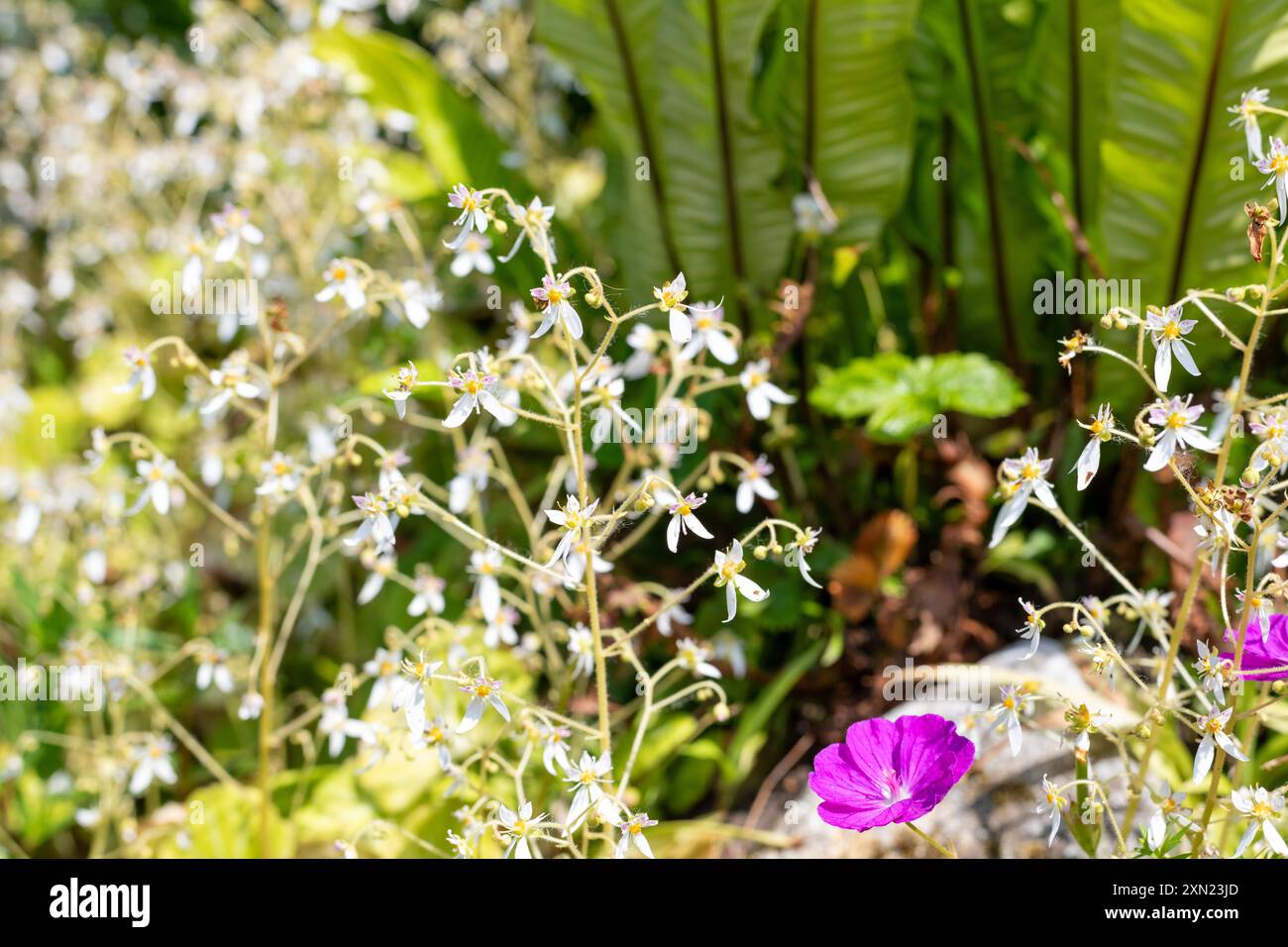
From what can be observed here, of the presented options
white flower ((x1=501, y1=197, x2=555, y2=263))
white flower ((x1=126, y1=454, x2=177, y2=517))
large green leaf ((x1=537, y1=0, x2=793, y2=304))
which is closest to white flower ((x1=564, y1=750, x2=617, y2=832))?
white flower ((x1=501, y1=197, x2=555, y2=263))

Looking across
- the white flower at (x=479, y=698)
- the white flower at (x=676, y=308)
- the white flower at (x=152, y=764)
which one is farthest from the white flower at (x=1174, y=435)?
the white flower at (x=152, y=764)

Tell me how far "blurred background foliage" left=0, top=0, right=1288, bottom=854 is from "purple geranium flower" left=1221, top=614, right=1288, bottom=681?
555mm

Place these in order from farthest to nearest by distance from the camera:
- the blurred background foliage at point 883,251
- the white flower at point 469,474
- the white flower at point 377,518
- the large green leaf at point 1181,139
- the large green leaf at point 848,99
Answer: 1. the large green leaf at point 848,99
2. the blurred background foliage at point 883,251
3. the large green leaf at point 1181,139
4. the white flower at point 469,474
5. the white flower at point 377,518

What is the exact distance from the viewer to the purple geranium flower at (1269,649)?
4.33 feet

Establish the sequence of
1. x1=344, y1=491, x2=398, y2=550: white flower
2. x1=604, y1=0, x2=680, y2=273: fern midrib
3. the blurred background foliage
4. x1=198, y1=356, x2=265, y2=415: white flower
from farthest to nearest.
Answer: x1=604, y1=0, x2=680, y2=273: fern midrib, the blurred background foliage, x1=198, y1=356, x2=265, y2=415: white flower, x1=344, y1=491, x2=398, y2=550: white flower

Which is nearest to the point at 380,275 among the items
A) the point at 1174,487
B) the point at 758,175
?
the point at 758,175

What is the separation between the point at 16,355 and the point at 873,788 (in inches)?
135

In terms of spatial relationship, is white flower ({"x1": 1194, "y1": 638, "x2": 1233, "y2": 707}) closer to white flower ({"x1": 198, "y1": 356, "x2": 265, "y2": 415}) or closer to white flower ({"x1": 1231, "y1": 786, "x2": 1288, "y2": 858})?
white flower ({"x1": 1231, "y1": 786, "x2": 1288, "y2": 858})

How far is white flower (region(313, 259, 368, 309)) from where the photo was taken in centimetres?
164

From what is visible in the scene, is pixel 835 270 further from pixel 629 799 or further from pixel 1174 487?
pixel 629 799

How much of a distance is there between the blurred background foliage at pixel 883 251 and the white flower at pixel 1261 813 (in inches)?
30.8

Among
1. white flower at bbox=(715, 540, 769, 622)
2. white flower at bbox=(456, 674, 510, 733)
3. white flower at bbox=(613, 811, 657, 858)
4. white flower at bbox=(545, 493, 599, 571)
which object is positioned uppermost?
white flower at bbox=(545, 493, 599, 571)

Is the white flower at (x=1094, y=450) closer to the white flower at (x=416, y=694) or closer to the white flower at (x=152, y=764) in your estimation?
the white flower at (x=416, y=694)

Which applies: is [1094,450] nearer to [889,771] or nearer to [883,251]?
[889,771]
